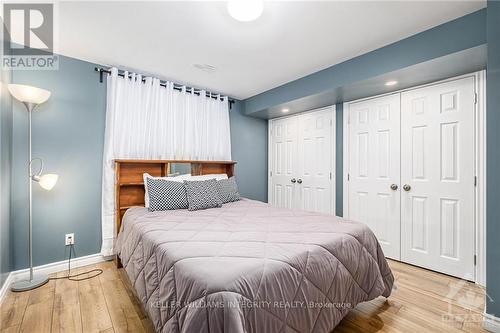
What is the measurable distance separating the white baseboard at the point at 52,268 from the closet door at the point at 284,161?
2.77 meters

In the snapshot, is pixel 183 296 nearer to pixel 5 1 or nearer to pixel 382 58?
pixel 5 1

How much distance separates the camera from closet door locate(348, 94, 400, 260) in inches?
110

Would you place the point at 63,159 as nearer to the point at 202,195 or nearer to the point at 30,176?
the point at 30,176

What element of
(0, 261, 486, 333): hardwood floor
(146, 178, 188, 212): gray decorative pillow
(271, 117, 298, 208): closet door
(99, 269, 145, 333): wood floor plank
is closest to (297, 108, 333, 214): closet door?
(271, 117, 298, 208): closet door

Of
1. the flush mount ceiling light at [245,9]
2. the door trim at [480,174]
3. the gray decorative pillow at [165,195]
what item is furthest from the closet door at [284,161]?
the flush mount ceiling light at [245,9]

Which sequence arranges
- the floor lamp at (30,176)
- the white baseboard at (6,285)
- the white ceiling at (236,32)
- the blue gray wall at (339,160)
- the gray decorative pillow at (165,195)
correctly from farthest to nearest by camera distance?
the blue gray wall at (339,160), the gray decorative pillow at (165,195), the floor lamp at (30,176), the white baseboard at (6,285), the white ceiling at (236,32)

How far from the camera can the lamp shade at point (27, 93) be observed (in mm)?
1989

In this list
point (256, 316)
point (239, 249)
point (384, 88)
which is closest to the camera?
point (256, 316)

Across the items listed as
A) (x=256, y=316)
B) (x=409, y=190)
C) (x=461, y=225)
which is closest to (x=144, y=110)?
(x=256, y=316)

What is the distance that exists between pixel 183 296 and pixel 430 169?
2.78m

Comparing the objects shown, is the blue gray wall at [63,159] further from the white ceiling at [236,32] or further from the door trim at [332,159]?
the door trim at [332,159]

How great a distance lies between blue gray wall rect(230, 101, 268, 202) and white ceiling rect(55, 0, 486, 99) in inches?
50.2

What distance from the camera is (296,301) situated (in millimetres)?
1197

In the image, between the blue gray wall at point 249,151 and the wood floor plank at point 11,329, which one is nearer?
the wood floor plank at point 11,329
